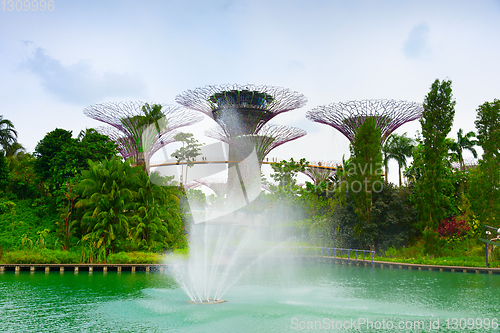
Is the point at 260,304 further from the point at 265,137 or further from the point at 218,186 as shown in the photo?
the point at 218,186

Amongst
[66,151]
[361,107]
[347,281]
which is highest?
[361,107]

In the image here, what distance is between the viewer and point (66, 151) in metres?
25.4

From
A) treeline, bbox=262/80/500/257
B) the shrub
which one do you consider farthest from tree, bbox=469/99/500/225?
the shrub

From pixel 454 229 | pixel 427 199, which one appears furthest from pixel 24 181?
pixel 454 229

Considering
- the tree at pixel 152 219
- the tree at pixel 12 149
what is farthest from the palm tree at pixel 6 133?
the tree at pixel 152 219

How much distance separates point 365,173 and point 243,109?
12.1 meters

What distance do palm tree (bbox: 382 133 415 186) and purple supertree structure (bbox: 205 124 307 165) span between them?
1041 cm

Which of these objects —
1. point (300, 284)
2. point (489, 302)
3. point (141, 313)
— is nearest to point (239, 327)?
point (141, 313)

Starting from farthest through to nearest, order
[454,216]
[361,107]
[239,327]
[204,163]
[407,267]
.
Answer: [204,163] < [361,107] < [454,216] < [407,267] < [239,327]

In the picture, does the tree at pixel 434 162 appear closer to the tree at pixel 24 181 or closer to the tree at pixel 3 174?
the tree at pixel 24 181

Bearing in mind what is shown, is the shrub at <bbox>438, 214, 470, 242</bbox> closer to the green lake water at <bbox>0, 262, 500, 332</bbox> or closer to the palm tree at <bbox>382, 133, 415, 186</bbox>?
the green lake water at <bbox>0, 262, 500, 332</bbox>

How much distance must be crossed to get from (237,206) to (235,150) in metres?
5.39

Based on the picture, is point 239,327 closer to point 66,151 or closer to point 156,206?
point 156,206

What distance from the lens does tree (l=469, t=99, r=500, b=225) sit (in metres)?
22.2
